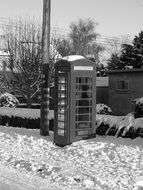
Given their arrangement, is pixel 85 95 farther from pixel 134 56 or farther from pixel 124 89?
pixel 134 56

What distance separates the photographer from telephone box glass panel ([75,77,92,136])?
1089 cm

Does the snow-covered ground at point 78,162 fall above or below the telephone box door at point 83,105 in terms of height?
below

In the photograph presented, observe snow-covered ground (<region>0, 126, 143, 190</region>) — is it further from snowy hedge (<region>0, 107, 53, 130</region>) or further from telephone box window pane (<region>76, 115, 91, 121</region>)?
snowy hedge (<region>0, 107, 53, 130</region>)

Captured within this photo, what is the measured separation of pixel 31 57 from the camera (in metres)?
25.7

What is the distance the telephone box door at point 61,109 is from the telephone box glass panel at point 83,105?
31 cm

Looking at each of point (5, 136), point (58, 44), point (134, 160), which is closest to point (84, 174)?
point (134, 160)

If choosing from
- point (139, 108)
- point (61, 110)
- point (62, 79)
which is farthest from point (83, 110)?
point (139, 108)

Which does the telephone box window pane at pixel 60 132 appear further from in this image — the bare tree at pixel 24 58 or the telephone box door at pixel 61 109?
the bare tree at pixel 24 58

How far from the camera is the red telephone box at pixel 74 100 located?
1070cm

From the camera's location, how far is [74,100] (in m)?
10.7

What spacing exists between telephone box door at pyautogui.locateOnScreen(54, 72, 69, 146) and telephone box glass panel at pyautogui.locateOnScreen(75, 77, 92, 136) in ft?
1.01

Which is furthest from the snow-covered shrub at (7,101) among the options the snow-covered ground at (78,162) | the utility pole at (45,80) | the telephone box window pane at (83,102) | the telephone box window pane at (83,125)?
the telephone box window pane at (83,102)

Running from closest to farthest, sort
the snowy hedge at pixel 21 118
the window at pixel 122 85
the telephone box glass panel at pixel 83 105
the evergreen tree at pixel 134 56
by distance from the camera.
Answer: the telephone box glass panel at pixel 83 105
the snowy hedge at pixel 21 118
the window at pixel 122 85
the evergreen tree at pixel 134 56

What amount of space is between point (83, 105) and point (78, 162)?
7.94 ft
